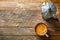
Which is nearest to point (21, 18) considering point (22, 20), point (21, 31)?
point (22, 20)

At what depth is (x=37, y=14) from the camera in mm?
1747

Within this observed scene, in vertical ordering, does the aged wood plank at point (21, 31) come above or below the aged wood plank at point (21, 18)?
below

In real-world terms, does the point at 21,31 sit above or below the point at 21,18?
below

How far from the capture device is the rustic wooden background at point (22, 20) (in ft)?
5.57

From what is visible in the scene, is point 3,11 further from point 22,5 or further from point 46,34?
point 46,34

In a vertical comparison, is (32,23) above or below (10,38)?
above

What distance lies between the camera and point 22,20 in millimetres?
1734

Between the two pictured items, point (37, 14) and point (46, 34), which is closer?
point (46, 34)

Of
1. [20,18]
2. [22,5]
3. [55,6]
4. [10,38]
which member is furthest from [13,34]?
[55,6]

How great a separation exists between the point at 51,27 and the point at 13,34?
1.18 ft

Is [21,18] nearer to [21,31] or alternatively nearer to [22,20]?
[22,20]

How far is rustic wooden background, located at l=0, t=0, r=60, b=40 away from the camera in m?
1.70

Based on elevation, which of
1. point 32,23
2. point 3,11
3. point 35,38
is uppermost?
point 3,11

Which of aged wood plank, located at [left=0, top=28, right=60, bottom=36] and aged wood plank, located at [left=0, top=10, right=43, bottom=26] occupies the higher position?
aged wood plank, located at [left=0, top=10, right=43, bottom=26]
